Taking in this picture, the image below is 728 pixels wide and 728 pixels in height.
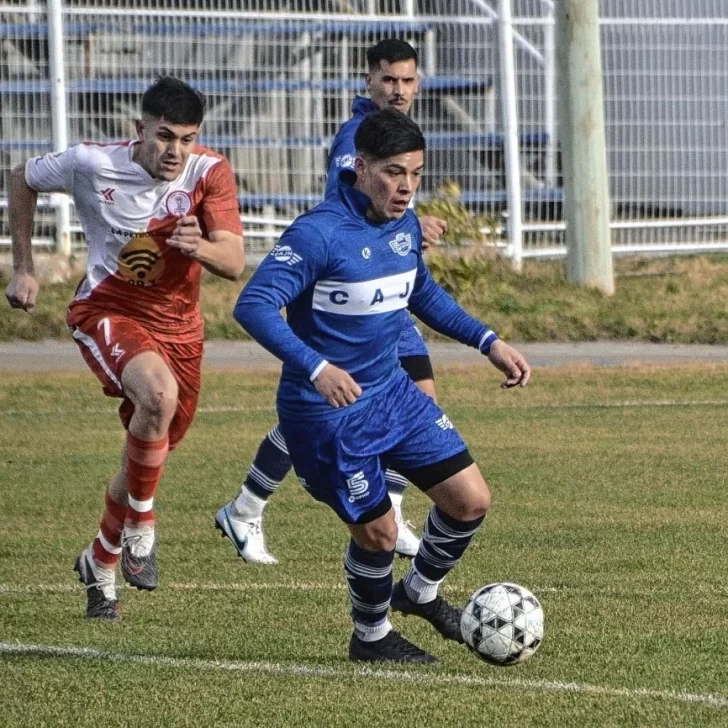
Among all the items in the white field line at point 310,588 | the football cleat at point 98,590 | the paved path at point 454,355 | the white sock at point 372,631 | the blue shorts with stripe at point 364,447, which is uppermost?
the blue shorts with stripe at point 364,447

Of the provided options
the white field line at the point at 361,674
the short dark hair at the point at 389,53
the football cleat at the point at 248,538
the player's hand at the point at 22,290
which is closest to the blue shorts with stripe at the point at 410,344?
the football cleat at the point at 248,538

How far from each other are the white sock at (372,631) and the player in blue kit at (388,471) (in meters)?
2.13

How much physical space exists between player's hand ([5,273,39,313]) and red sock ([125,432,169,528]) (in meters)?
0.69

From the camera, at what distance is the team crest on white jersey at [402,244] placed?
5.89 meters

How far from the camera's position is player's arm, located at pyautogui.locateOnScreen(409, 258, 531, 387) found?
6.14m

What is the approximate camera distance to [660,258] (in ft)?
61.8

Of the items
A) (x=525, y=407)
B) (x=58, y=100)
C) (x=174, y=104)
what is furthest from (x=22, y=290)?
(x=58, y=100)

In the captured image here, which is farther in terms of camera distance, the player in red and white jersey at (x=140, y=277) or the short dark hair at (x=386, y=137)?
the player in red and white jersey at (x=140, y=277)

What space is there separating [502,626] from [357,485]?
655 mm

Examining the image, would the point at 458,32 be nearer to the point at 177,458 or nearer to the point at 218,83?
the point at 218,83

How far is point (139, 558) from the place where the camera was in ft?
22.3

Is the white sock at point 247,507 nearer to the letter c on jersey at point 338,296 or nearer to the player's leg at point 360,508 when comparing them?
the player's leg at point 360,508

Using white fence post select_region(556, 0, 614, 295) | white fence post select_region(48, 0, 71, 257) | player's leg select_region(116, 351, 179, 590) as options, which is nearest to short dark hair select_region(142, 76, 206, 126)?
player's leg select_region(116, 351, 179, 590)

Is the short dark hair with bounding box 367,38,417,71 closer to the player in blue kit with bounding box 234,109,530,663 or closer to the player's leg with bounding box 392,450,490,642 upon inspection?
the player in blue kit with bounding box 234,109,530,663
